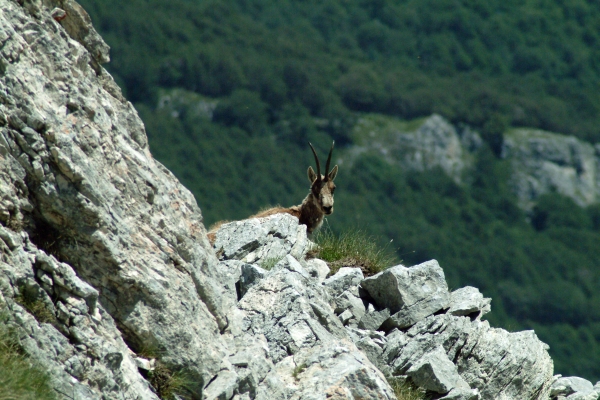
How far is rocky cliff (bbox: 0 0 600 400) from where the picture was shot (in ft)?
24.7

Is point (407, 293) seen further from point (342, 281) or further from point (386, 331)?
point (342, 281)

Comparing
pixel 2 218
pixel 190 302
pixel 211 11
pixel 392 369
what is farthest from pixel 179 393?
pixel 211 11

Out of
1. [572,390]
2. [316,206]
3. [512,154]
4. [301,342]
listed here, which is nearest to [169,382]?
[301,342]

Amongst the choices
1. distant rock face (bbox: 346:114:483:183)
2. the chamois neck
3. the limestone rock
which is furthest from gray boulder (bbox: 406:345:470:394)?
distant rock face (bbox: 346:114:483:183)

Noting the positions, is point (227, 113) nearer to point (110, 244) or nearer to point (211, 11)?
point (211, 11)

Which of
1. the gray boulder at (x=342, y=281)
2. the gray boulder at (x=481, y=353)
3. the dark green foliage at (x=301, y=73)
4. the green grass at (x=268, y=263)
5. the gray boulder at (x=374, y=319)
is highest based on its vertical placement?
the dark green foliage at (x=301, y=73)

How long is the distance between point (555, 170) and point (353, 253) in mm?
153477

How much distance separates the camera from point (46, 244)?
7.91 meters

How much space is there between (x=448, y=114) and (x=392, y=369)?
165289 mm

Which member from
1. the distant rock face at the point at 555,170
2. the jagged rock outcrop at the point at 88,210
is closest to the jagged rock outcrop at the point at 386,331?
the jagged rock outcrop at the point at 88,210

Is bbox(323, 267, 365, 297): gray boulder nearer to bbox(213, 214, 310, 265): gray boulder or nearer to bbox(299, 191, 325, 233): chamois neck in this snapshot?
bbox(213, 214, 310, 265): gray boulder

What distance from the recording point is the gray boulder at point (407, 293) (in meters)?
13.2

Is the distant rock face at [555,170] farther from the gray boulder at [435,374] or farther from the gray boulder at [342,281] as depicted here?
the gray boulder at [435,374]

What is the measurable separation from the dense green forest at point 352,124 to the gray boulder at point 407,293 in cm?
9831
